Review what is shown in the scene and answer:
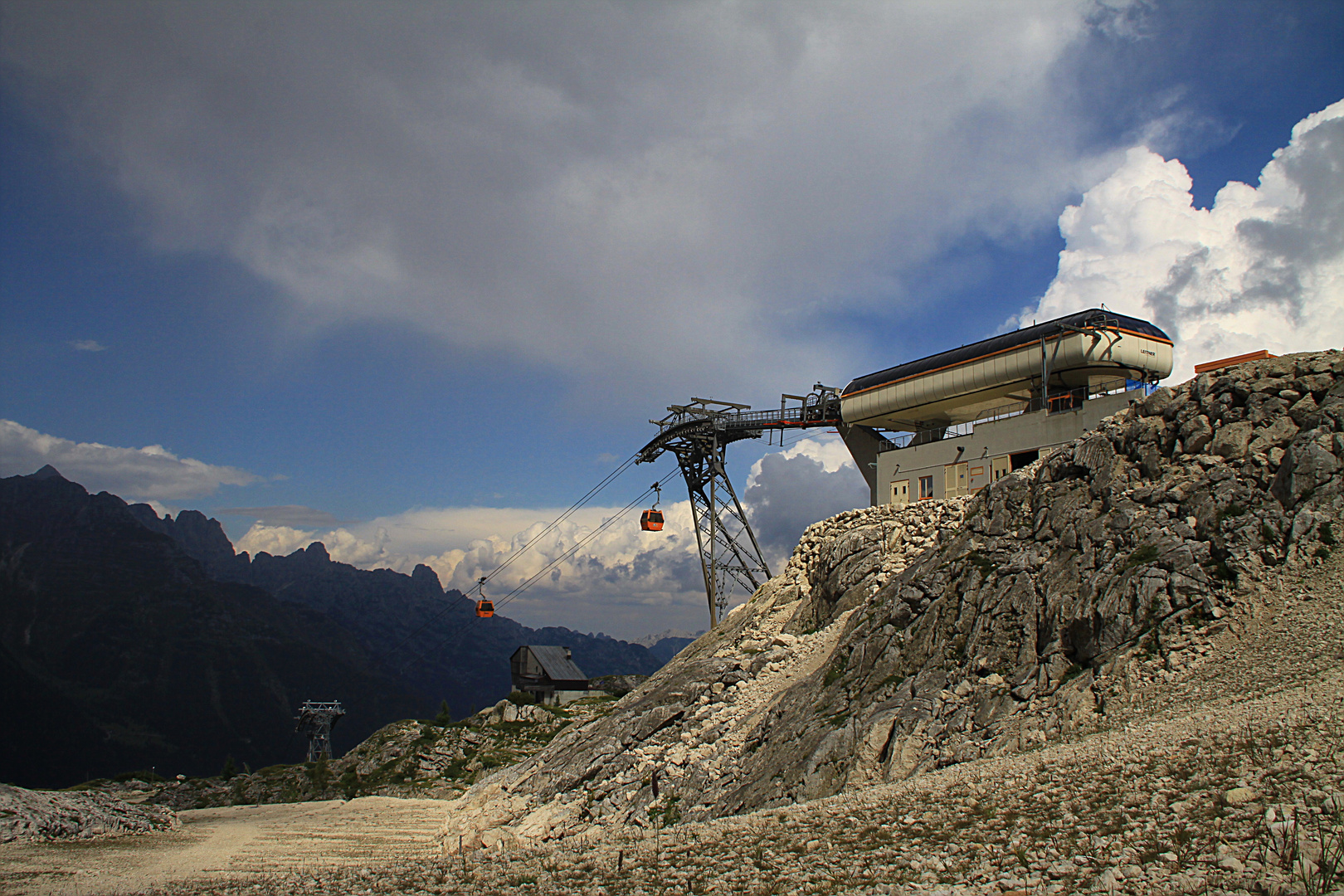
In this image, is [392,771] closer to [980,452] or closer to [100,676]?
[980,452]

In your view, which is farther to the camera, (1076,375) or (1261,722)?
(1076,375)

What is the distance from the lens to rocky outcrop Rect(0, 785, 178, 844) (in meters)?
33.5

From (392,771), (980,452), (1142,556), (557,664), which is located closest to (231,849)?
(392,771)

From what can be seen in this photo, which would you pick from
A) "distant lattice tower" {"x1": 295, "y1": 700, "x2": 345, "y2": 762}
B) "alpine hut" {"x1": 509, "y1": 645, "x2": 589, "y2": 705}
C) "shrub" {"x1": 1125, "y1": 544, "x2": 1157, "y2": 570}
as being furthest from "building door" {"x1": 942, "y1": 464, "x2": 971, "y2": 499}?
"distant lattice tower" {"x1": 295, "y1": 700, "x2": 345, "y2": 762}

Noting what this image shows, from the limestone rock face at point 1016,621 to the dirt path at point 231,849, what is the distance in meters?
4.36

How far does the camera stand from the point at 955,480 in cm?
4109

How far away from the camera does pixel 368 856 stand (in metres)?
31.5

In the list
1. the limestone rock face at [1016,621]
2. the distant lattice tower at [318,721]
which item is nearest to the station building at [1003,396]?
the limestone rock face at [1016,621]

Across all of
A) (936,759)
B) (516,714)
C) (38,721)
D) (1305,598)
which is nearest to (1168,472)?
(1305,598)

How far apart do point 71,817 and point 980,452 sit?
A: 49.3 m

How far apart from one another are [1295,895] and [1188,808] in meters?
3.58

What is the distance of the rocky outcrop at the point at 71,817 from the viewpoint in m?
33.5

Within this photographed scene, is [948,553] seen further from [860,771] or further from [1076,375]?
[1076,375]

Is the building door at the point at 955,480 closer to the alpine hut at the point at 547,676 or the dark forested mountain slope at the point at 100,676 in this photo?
the alpine hut at the point at 547,676
